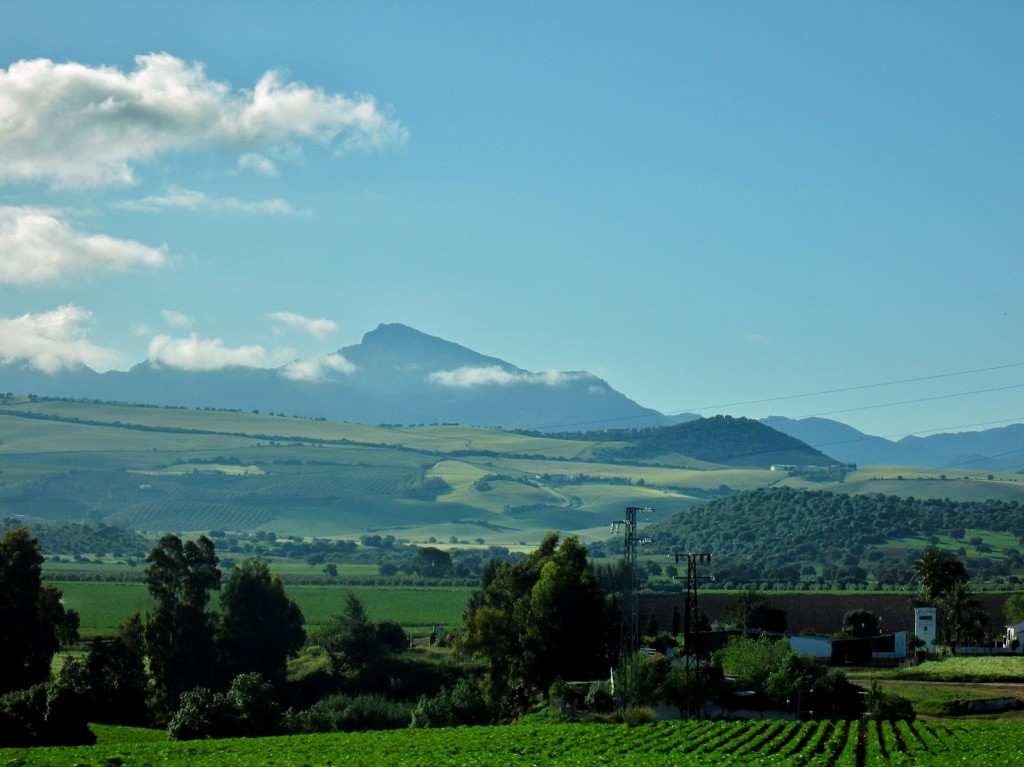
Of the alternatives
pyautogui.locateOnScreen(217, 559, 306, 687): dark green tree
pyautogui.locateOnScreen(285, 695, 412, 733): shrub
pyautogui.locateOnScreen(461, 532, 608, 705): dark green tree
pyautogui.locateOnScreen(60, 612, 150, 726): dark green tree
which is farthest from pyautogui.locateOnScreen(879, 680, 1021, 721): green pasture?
pyautogui.locateOnScreen(60, 612, 150, 726): dark green tree

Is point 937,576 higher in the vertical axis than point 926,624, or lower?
higher

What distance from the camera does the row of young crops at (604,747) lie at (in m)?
44.1

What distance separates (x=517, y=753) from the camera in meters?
47.0

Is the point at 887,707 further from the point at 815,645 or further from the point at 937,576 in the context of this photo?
the point at 937,576

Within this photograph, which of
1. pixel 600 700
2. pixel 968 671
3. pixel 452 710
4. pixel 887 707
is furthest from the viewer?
pixel 968 671

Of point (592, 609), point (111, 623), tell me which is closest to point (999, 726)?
point (592, 609)

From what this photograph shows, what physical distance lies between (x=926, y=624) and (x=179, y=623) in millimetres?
49270

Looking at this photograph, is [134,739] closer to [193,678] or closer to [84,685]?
[84,685]

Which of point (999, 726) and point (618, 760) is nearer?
point (618, 760)

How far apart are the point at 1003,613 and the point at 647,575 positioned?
6060 cm

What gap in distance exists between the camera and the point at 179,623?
76.1 metres

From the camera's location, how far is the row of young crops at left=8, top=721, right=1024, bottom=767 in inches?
1736

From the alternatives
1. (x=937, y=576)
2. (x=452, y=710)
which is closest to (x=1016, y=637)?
(x=937, y=576)

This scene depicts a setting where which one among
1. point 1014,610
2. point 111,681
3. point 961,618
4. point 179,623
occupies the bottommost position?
point 111,681
